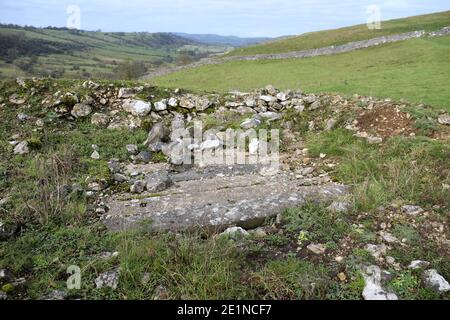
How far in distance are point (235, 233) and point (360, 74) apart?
2040 cm

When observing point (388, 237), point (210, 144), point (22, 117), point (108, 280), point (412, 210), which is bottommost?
point (108, 280)

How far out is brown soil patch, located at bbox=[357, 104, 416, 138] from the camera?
9.12 meters

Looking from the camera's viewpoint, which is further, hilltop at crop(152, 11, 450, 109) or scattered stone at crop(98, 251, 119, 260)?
hilltop at crop(152, 11, 450, 109)

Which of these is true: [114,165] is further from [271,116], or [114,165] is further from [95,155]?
[271,116]

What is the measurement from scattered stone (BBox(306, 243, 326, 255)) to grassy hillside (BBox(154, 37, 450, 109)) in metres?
9.47

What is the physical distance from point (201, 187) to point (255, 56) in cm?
3437

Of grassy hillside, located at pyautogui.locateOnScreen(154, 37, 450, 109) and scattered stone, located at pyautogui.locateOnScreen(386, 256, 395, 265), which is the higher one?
grassy hillside, located at pyautogui.locateOnScreen(154, 37, 450, 109)

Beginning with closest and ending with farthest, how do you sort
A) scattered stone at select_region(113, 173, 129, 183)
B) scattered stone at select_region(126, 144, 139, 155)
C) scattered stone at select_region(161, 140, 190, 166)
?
scattered stone at select_region(113, 173, 129, 183), scattered stone at select_region(161, 140, 190, 166), scattered stone at select_region(126, 144, 139, 155)

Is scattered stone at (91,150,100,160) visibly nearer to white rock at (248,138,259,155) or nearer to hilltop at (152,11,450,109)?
white rock at (248,138,259,155)

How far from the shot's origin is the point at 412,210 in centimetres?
629

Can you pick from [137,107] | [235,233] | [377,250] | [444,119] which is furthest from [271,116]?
[377,250]

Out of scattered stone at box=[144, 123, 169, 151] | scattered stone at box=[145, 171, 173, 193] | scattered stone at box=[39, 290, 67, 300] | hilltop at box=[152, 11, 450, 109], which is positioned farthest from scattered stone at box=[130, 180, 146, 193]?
hilltop at box=[152, 11, 450, 109]
